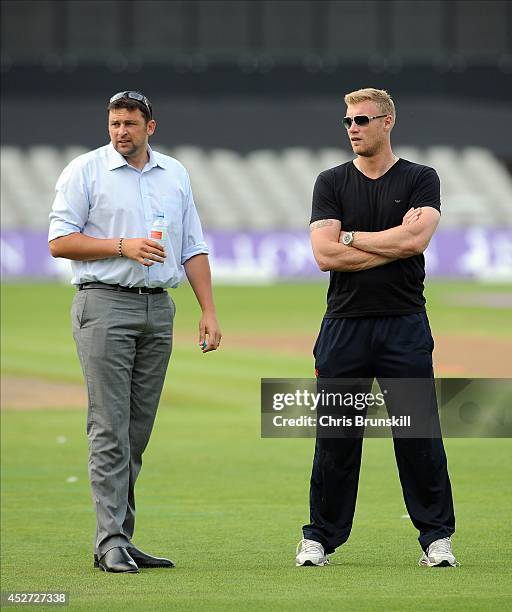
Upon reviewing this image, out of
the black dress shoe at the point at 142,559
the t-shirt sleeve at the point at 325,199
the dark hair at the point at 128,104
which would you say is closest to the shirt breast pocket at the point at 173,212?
the dark hair at the point at 128,104

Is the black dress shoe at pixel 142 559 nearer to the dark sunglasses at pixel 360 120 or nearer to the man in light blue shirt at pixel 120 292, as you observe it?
the man in light blue shirt at pixel 120 292

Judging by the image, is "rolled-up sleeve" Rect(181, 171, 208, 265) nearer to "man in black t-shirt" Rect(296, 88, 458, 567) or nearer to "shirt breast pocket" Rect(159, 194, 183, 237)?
"shirt breast pocket" Rect(159, 194, 183, 237)

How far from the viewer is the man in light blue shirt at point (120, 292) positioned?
711 cm

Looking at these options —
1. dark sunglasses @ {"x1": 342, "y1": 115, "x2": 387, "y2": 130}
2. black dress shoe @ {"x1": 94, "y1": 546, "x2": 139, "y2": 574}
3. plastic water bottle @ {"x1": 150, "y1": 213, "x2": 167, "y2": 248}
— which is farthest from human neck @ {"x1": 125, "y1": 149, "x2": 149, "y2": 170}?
black dress shoe @ {"x1": 94, "y1": 546, "x2": 139, "y2": 574}

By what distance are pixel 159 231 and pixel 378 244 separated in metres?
1.07

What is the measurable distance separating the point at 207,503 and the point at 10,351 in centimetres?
1399

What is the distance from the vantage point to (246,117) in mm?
53375

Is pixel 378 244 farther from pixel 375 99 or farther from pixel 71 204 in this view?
pixel 71 204

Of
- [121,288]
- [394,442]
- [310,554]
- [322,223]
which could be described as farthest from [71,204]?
[310,554]

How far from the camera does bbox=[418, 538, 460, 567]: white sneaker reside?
6.95 m

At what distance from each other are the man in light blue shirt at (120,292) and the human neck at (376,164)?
→ 96cm

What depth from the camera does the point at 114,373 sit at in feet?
23.5

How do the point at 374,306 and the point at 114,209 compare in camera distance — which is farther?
the point at 114,209

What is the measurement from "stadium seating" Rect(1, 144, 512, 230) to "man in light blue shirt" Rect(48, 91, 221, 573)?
44892 mm
